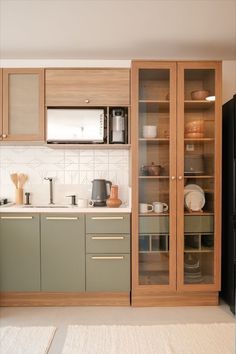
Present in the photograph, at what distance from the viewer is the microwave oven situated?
260 centimetres

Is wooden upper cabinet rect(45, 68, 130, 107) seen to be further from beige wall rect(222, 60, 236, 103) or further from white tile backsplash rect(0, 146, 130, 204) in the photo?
beige wall rect(222, 60, 236, 103)

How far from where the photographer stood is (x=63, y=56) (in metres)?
2.83

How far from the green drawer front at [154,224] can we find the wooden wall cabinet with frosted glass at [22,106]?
4.20 feet

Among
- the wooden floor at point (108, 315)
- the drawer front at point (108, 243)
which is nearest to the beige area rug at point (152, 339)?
the wooden floor at point (108, 315)

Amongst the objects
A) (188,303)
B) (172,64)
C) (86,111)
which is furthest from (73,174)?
(188,303)

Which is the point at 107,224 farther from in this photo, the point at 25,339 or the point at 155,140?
the point at 25,339

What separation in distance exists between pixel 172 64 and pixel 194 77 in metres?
0.25

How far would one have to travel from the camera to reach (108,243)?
8.15 ft

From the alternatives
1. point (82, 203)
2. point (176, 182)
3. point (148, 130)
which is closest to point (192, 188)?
point (176, 182)

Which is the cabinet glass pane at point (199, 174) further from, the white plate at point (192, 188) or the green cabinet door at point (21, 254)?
the green cabinet door at point (21, 254)

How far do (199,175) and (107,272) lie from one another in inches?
49.9

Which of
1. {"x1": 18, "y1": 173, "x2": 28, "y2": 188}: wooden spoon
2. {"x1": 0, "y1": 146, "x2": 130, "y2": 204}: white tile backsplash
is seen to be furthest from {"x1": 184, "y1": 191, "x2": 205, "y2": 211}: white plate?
{"x1": 18, "y1": 173, "x2": 28, "y2": 188}: wooden spoon

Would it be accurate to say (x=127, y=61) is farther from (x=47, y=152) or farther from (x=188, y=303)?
(x=188, y=303)

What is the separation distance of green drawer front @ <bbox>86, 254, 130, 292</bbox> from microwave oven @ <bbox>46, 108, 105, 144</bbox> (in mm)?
1130
